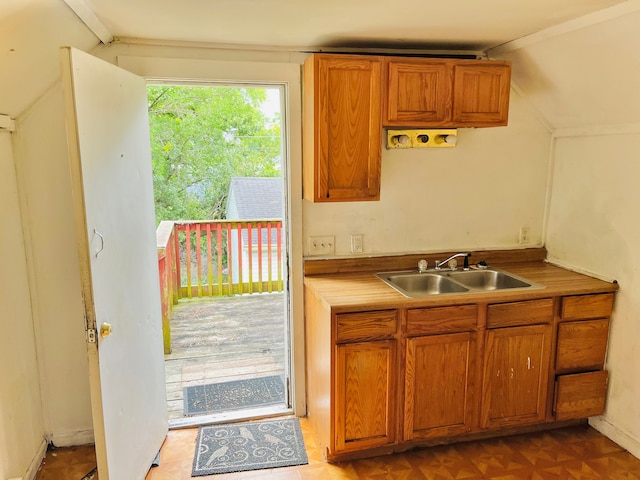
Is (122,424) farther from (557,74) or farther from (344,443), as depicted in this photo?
(557,74)

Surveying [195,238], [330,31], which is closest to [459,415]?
[330,31]

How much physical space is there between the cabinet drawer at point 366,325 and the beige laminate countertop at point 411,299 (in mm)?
39

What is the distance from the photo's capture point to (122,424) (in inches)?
76.7

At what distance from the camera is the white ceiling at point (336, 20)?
1.78 metres

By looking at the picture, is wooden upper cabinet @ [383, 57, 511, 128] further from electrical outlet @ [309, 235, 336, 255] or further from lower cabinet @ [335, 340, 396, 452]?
lower cabinet @ [335, 340, 396, 452]

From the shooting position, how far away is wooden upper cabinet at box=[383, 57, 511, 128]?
2.29 meters

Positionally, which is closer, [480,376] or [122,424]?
[122,424]

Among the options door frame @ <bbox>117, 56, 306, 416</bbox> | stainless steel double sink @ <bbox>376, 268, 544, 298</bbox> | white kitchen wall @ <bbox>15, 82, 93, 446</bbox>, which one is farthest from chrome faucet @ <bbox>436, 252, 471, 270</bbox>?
white kitchen wall @ <bbox>15, 82, 93, 446</bbox>

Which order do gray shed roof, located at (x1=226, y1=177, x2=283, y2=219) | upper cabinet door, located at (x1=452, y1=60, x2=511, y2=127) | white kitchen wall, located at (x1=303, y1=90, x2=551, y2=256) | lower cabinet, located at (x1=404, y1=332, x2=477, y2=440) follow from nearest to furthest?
lower cabinet, located at (x1=404, y1=332, x2=477, y2=440), upper cabinet door, located at (x1=452, y1=60, x2=511, y2=127), white kitchen wall, located at (x1=303, y1=90, x2=551, y2=256), gray shed roof, located at (x1=226, y1=177, x2=283, y2=219)

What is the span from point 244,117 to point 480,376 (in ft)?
16.4

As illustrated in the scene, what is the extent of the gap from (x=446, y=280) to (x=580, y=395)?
3.07ft

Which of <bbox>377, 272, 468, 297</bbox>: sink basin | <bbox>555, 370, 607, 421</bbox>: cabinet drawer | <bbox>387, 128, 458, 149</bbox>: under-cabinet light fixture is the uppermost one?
<bbox>387, 128, 458, 149</bbox>: under-cabinet light fixture

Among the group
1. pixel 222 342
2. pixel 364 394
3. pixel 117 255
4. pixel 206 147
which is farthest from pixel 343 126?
pixel 206 147

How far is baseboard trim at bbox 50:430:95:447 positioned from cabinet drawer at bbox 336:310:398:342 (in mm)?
1519
